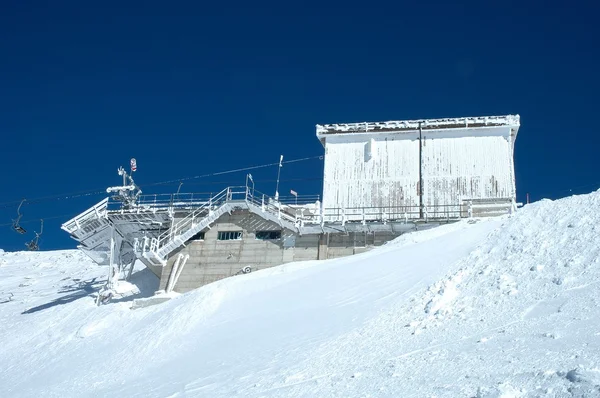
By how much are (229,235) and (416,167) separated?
10.9m

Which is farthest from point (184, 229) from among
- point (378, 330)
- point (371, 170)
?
point (378, 330)

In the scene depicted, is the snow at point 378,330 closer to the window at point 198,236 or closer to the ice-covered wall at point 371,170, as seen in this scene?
the window at point 198,236

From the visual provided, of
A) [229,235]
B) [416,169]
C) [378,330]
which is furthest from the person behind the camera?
[416,169]

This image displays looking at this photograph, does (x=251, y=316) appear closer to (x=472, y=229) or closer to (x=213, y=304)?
(x=213, y=304)

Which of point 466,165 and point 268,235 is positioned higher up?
point 466,165

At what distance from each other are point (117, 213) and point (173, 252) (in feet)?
13.6

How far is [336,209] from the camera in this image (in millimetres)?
35031

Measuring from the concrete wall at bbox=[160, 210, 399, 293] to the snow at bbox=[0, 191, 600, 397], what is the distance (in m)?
4.94

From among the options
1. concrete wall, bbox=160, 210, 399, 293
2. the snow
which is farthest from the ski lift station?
the snow

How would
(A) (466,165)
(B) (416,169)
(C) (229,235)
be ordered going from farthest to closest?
(B) (416,169) → (A) (466,165) → (C) (229,235)

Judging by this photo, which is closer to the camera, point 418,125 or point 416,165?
point 416,165

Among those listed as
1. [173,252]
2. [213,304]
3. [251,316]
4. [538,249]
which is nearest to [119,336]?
[213,304]

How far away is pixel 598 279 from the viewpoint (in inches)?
596

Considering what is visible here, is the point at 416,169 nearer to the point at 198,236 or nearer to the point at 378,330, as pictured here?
the point at 198,236
